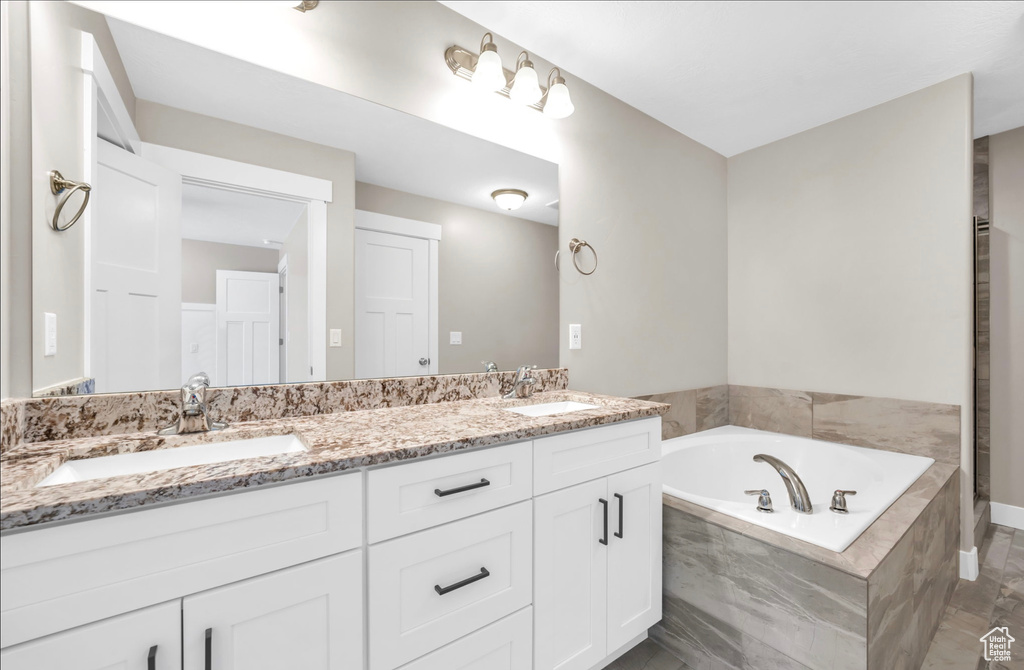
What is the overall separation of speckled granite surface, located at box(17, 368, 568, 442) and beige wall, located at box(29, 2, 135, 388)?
82mm

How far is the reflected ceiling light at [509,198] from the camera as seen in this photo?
190 cm

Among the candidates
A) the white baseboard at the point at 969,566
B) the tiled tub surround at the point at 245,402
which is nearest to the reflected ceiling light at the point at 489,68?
the tiled tub surround at the point at 245,402

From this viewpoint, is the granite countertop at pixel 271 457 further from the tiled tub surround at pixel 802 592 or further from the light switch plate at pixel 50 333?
the tiled tub surround at pixel 802 592

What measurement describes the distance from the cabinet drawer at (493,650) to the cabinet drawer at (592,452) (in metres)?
0.34

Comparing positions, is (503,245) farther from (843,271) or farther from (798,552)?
(843,271)

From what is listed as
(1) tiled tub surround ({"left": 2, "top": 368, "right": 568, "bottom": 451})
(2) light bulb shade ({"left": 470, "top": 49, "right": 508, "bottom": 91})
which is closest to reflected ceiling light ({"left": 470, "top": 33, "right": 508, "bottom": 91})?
(2) light bulb shade ({"left": 470, "top": 49, "right": 508, "bottom": 91})

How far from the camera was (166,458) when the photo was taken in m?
0.99

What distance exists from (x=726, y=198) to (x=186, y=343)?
121 inches

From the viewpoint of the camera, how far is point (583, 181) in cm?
212

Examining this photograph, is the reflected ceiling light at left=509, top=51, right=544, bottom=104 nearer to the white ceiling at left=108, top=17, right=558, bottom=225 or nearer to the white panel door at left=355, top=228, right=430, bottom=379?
the white ceiling at left=108, top=17, right=558, bottom=225

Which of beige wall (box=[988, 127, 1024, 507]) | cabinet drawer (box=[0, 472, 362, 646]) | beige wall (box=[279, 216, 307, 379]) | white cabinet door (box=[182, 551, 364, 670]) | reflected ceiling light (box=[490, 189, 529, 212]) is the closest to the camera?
cabinet drawer (box=[0, 472, 362, 646])

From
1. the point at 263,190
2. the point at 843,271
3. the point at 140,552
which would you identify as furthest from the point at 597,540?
the point at 843,271

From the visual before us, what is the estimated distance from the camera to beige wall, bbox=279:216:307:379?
1.36 meters

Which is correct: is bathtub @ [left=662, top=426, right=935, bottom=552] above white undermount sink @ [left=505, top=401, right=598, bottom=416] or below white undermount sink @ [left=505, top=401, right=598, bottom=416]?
below
